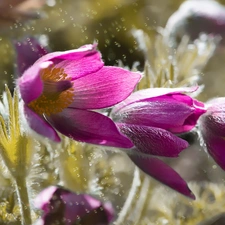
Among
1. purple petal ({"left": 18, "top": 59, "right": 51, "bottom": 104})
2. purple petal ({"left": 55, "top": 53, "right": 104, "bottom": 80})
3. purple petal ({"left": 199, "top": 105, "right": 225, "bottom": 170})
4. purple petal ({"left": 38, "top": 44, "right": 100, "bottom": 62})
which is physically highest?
purple petal ({"left": 38, "top": 44, "right": 100, "bottom": 62})

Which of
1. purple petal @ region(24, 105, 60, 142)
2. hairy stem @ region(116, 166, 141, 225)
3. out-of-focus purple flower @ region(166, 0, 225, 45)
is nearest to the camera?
purple petal @ region(24, 105, 60, 142)

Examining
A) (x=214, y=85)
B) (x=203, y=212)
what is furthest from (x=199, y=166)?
(x=214, y=85)

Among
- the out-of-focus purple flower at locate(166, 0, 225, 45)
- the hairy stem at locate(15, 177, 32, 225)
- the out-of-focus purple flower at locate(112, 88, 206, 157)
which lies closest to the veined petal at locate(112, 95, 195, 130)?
the out-of-focus purple flower at locate(112, 88, 206, 157)

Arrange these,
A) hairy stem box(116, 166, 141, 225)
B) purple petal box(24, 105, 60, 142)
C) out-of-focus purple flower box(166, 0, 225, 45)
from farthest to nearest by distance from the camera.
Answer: out-of-focus purple flower box(166, 0, 225, 45), hairy stem box(116, 166, 141, 225), purple petal box(24, 105, 60, 142)

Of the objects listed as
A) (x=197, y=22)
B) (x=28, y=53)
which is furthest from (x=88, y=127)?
(x=197, y=22)

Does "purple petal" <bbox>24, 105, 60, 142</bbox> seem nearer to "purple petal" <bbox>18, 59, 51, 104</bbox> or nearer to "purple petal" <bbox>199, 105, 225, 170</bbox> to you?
"purple petal" <bbox>18, 59, 51, 104</bbox>

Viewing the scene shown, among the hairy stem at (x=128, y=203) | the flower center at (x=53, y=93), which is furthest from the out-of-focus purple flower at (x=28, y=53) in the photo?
the hairy stem at (x=128, y=203)
